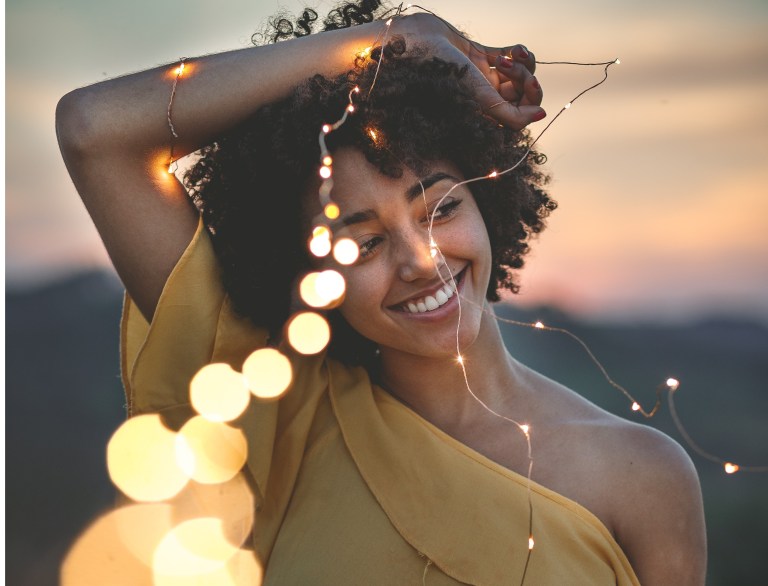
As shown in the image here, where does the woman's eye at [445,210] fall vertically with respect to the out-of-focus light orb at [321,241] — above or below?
above

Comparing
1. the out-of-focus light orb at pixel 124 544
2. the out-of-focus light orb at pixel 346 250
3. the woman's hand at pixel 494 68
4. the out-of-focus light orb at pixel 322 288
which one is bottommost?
the out-of-focus light orb at pixel 124 544

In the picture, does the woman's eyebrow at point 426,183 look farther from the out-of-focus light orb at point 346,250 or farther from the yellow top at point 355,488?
the yellow top at point 355,488

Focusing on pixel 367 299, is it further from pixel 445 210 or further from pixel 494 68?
pixel 494 68

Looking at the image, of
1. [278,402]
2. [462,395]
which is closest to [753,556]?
[462,395]

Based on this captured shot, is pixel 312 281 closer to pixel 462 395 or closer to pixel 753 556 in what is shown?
pixel 462 395

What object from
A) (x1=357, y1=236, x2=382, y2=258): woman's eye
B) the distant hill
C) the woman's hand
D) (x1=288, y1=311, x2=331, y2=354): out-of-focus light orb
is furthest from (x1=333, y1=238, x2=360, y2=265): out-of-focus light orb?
the distant hill

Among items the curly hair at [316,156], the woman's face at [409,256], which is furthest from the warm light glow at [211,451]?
the woman's face at [409,256]

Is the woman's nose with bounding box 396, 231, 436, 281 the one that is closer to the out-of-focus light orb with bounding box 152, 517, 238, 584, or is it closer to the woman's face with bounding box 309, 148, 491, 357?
the woman's face with bounding box 309, 148, 491, 357

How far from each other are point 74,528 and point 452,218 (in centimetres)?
302

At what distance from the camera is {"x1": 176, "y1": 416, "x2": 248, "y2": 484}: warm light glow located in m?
1.64

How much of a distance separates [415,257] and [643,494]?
72cm

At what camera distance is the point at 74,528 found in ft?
12.5

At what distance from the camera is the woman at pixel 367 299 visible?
1.56 m

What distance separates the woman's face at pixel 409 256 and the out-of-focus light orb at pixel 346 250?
0.01 metres
